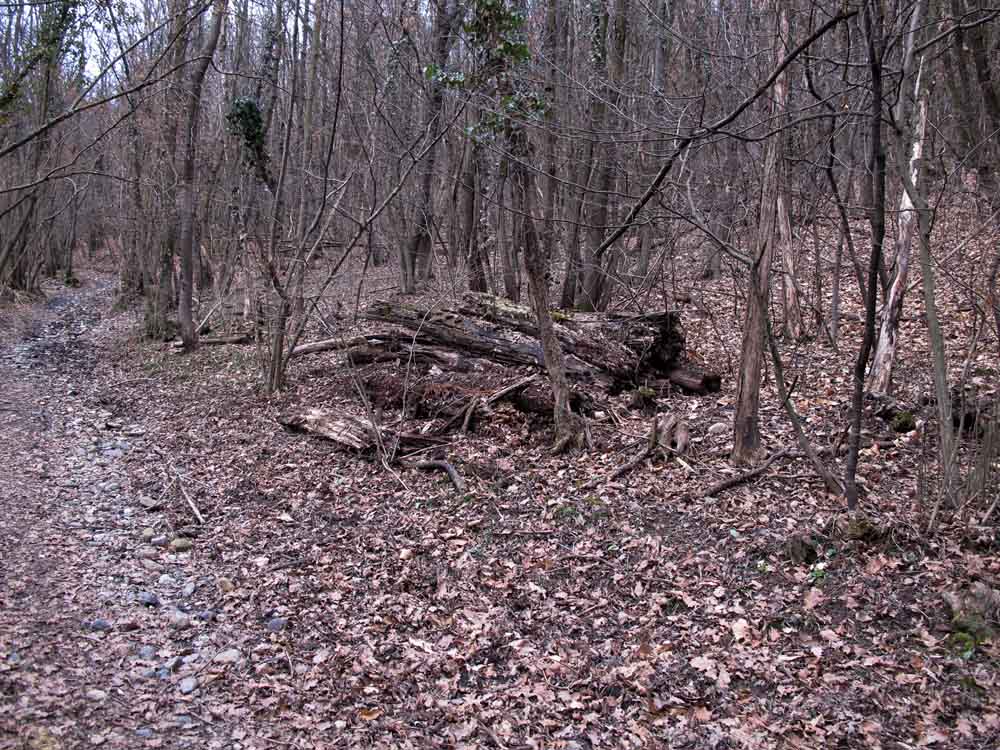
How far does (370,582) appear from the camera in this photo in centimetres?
549

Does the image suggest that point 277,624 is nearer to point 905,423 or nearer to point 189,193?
point 905,423

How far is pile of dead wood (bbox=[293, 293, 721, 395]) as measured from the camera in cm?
839

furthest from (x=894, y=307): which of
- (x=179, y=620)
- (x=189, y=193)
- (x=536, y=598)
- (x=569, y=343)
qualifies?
(x=189, y=193)

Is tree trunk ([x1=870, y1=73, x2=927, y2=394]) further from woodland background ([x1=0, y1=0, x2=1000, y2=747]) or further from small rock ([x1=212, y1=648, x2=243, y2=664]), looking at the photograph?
small rock ([x1=212, y1=648, x2=243, y2=664])

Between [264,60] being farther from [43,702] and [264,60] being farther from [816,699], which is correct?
[816,699]

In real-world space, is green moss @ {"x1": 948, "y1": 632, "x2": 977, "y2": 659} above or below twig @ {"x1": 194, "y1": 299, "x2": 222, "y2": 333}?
below

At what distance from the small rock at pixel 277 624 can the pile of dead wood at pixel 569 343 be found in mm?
3754

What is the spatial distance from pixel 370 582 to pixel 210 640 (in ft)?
3.81

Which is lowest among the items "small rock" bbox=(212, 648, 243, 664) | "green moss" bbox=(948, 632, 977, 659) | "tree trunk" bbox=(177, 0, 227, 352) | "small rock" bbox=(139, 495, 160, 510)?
"small rock" bbox=(212, 648, 243, 664)

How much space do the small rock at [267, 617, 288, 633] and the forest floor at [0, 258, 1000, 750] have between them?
0.5 inches

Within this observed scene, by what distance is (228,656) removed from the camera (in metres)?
4.60

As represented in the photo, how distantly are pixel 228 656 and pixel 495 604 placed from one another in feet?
5.61

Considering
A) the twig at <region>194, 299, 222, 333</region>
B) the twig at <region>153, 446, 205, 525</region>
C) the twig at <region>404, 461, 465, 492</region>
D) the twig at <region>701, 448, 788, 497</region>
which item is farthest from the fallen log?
the twig at <region>194, 299, 222, 333</region>

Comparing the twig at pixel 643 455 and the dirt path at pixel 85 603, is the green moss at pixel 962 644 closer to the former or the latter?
the twig at pixel 643 455
